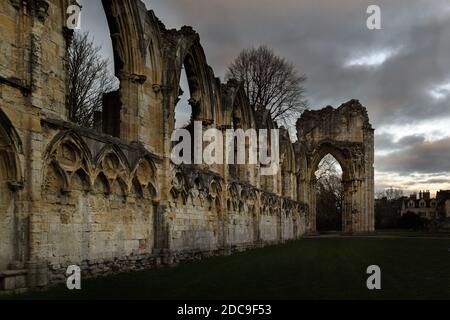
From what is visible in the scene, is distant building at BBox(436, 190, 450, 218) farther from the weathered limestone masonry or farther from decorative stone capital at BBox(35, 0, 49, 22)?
decorative stone capital at BBox(35, 0, 49, 22)

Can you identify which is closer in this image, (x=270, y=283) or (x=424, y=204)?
(x=270, y=283)

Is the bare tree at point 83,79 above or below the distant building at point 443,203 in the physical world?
above

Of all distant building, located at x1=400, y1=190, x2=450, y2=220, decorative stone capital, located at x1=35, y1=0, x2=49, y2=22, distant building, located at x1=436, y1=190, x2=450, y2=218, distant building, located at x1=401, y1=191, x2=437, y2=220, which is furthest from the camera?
distant building, located at x1=401, y1=191, x2=437, y2=220

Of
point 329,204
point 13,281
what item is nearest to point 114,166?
point 13,281

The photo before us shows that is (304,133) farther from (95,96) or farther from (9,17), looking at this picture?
(9,17)

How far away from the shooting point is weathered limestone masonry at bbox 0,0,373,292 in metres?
7.63

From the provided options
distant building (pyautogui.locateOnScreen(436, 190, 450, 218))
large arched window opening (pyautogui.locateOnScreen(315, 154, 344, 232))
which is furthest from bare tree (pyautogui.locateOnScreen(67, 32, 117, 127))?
distant building (pyautogui.locateOnScreen(436, 190, 450, 218))

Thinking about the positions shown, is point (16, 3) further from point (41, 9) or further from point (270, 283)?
point (270, 283)

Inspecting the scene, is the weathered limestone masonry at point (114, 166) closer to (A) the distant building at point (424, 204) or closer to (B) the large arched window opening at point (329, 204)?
(B) the large arched window opening at point (329, 204)

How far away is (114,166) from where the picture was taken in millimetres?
10406

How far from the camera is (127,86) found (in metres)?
11.7

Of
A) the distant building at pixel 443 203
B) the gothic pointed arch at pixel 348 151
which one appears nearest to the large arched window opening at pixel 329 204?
the gothic pointed arch at pixel 348 151

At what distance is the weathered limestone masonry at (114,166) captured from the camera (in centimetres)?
763

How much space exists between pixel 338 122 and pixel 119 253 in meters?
32.2
